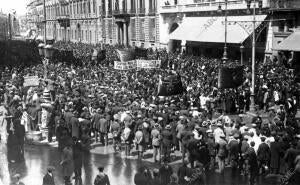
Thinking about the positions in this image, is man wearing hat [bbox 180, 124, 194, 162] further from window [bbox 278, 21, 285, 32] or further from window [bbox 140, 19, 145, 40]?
window [bbox 140, 19, 145, 40]

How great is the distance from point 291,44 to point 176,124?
15.9m

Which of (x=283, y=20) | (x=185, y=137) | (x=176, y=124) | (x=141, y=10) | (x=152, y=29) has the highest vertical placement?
(x=141, y=10)

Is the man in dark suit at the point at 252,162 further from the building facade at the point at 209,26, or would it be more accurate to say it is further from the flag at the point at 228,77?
the building facade at the point at 209,26

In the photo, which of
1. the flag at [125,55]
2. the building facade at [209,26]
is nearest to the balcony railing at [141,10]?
the building facade at [209,26]

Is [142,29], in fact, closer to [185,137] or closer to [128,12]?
[128,12]

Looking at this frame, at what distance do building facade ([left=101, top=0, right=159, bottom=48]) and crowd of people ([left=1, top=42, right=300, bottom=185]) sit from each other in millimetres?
27259

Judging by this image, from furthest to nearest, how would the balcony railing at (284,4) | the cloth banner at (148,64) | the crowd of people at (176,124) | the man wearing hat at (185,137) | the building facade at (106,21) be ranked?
the building facade at (106,21) < the balcony railing at (284,4) < the cloth banner at (148,64) < the man wearing hat at (185,137) < the crowd of people at (176,124)

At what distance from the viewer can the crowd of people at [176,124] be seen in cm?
1274

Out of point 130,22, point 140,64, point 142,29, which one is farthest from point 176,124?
point 130,22

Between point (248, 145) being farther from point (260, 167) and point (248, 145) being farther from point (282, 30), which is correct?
point (282, 30)

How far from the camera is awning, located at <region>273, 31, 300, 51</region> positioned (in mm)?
28281

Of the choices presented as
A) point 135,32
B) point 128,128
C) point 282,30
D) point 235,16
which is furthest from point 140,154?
point 135,32

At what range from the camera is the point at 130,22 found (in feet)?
204

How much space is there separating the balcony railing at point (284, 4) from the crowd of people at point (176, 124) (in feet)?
15.8
